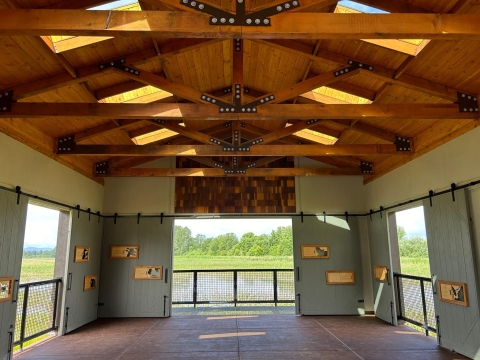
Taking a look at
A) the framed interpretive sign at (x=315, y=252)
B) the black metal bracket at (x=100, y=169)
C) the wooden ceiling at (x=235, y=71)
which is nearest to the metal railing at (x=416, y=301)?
the framed interpretive sign at (x=315, y=252)

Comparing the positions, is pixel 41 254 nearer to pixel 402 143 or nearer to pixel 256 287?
pixel 256 287

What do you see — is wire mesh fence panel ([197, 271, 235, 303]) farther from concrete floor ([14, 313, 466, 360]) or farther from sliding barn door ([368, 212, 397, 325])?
sliding barn door ([368, 212, 397, 325])

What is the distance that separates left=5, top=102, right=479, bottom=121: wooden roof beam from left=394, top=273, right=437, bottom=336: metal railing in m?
3.14

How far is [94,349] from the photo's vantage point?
5.57 m

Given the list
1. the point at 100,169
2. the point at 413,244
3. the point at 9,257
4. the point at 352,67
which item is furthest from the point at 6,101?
the point at 413,244

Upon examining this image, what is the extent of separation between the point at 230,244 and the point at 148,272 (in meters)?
7.20

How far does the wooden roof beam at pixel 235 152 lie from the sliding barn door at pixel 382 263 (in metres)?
1.95

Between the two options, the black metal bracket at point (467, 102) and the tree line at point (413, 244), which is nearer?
the black metal bracket at point (467, 102)

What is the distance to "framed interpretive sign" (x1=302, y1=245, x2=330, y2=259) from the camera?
27.9 feet

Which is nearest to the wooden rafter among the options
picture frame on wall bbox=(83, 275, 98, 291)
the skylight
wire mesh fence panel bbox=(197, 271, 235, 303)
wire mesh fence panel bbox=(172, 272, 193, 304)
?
picture frame on wall bbox=(83, 275, 98, 291)

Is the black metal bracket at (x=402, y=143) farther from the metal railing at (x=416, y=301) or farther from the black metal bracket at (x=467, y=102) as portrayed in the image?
the metal railing at (x=416, y=301)

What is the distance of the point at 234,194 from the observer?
29.0 feet

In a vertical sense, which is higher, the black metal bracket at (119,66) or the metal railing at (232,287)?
the black metal bracket at (119,66)

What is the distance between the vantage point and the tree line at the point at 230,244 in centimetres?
1529
